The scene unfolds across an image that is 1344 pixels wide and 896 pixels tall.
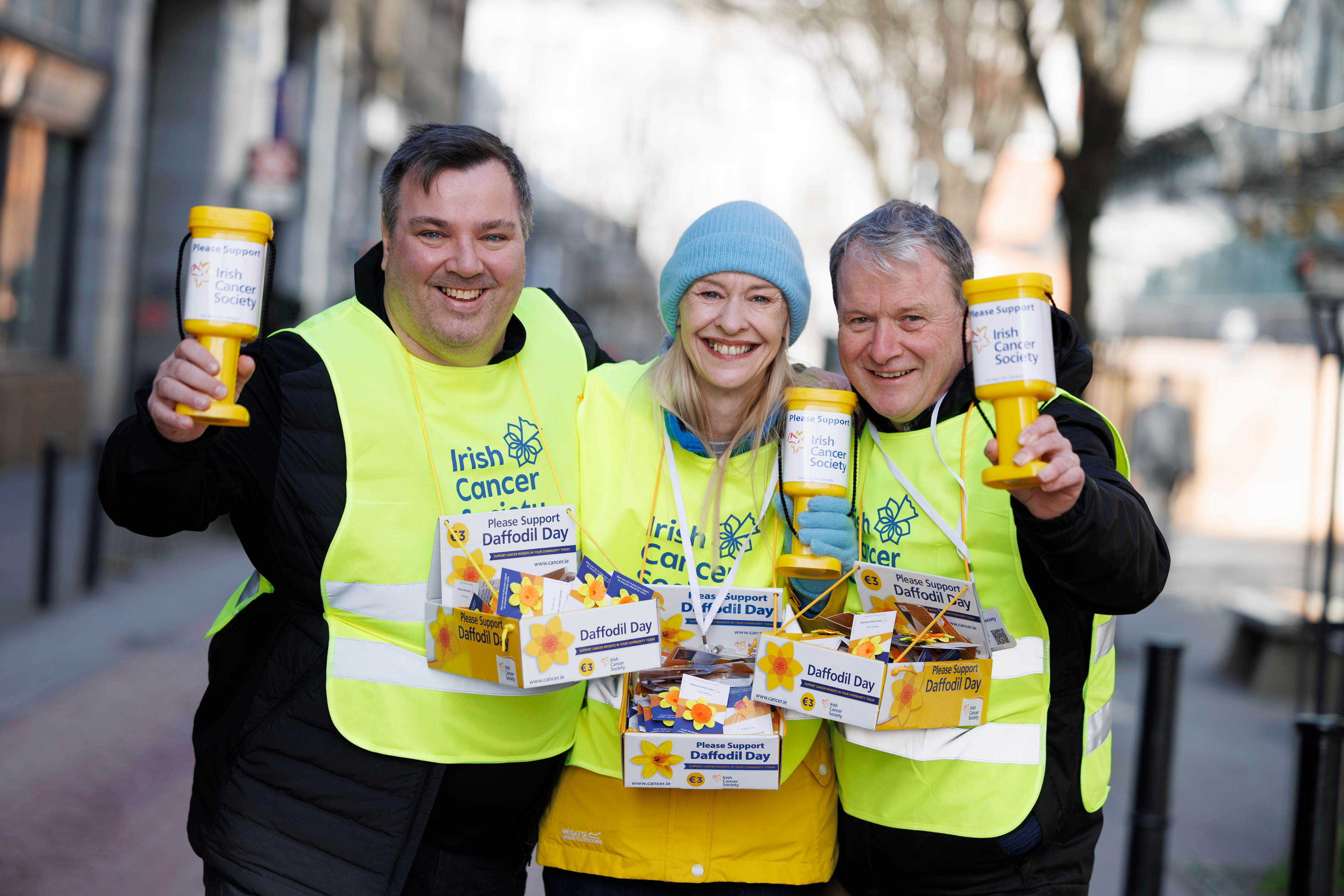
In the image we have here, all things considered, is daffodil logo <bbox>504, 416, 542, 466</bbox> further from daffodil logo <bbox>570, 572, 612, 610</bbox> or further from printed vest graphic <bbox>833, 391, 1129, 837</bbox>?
printed vest graphic <bbox>833, 391, 1129, 837</bbox>

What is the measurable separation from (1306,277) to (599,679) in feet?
21.1

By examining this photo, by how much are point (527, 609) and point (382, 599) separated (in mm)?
357

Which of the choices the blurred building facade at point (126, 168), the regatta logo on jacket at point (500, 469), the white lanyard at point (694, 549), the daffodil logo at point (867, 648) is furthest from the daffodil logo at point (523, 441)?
the blurred building facade at point (126, 168)

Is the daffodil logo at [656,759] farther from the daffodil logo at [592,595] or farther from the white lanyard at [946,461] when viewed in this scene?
the white lanyard at [946,461]

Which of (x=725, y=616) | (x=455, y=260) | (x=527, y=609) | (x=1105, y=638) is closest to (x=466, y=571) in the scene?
(x=527, y=609)

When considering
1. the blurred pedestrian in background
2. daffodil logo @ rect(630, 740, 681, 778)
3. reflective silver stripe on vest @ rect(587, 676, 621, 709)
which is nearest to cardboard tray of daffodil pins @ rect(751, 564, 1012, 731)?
daffodil logo @ rect(630, 740, 681, 778)

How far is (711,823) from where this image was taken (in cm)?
288

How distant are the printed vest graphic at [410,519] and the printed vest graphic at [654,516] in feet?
0.24

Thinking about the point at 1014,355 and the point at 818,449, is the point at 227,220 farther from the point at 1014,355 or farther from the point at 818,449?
the point at 1014,355

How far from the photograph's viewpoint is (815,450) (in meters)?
2.85

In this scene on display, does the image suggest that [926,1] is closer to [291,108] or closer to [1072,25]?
[1072,25]

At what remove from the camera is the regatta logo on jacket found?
9.52 feet

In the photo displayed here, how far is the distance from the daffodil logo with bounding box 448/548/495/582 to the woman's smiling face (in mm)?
738

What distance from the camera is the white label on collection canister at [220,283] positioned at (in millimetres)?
2455
